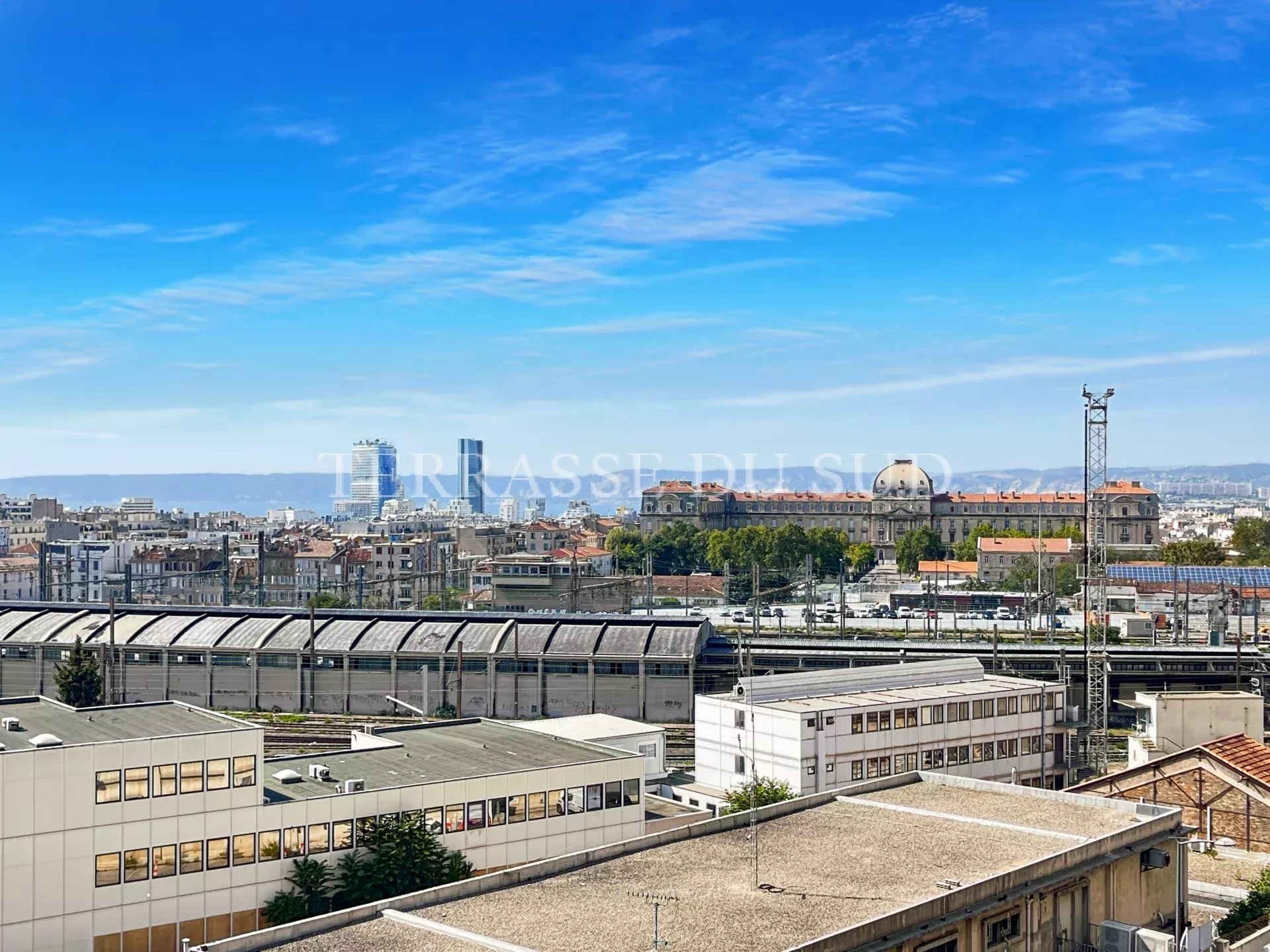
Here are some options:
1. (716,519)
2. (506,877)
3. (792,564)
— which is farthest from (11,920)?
(716,519)

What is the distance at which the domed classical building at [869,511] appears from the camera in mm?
134125

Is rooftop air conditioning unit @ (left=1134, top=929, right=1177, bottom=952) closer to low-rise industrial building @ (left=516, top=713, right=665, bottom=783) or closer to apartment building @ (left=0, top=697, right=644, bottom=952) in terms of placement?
apartment building @ (left=0, top=697, right=644, bottom=952)

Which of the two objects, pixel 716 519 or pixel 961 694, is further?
pixel 716 519

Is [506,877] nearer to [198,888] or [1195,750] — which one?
[198,888]

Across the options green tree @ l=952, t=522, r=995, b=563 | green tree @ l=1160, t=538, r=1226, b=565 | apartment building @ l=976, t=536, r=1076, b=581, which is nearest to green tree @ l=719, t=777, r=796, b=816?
green tree @ l=1160, t=538, r=1226, b=565

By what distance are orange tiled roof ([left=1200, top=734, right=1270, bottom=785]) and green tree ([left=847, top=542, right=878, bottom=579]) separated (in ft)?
279

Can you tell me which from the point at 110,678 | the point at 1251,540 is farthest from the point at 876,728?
the point at 1251,540

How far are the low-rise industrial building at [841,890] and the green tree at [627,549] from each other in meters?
82.6

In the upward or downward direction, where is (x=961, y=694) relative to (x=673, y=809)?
upward

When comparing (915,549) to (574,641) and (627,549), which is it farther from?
(574,641)

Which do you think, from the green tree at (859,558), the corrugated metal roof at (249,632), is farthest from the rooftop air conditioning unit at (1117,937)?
the green tree at (859,558)

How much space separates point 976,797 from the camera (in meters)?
17.9

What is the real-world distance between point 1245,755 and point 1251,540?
104m

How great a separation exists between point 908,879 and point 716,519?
12408 cm
